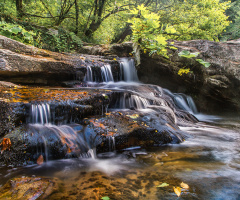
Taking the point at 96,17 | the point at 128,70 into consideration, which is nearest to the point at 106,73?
the point at 128,70

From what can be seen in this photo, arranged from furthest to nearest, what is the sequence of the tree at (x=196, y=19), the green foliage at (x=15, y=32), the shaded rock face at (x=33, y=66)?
the tree at (x=196, y=19) → the green foliage at (x=15, y=32) → the shaded rock face at (x=33, y=66)

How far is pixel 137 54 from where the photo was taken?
782cm

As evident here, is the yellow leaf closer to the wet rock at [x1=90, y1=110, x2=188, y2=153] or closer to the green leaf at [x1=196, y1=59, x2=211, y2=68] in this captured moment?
the wet rock at [x1=90, y1=110, x2=188, y2=153]

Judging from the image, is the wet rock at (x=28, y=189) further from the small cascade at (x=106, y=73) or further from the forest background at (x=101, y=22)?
the forest background at (x=101, y=22)

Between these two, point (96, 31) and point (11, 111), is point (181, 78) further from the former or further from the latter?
point (96, 31)

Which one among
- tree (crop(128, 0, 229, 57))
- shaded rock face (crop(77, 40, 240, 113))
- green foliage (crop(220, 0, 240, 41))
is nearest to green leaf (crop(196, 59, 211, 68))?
shaded rock face (crop(77, 40, 240, 113))

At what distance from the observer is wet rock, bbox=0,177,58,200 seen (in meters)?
1.80

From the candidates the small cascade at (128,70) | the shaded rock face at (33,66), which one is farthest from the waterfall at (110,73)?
the shaded rock face at (33,66)

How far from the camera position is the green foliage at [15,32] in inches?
238

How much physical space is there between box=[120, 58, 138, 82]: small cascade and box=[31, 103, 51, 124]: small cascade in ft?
16.2

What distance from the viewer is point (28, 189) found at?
192 cm

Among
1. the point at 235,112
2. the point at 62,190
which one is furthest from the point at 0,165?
the point at 235,112

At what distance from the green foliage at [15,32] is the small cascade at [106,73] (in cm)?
323

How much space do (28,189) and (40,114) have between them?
1785 mm
